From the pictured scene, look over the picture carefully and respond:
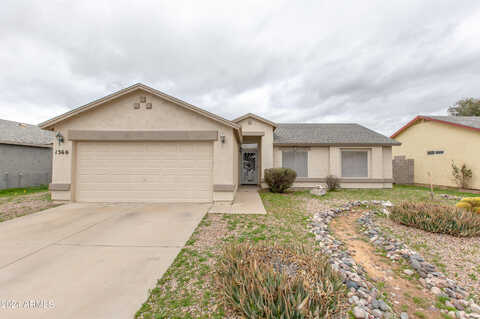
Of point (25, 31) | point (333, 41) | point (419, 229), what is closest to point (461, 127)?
point (333, 41)

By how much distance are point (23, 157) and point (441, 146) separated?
89.3ft

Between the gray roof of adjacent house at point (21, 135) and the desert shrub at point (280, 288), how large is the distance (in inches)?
625

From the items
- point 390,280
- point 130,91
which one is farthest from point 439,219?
point 130,91

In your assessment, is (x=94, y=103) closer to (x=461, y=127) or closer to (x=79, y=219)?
(x=79, y=219)

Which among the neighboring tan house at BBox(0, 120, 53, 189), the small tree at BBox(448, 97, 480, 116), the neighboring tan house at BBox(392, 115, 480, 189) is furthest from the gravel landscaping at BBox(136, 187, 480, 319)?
the small tree at BBox(448, 97, 480, 116)

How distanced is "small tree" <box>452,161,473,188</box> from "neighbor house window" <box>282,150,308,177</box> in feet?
30.1

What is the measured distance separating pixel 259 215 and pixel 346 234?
96.7 inches

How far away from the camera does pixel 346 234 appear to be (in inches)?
193

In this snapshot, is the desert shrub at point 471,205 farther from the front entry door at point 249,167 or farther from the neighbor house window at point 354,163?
the front entry door at point 249,167

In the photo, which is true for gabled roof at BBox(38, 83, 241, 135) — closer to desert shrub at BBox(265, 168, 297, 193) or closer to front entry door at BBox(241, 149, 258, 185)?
desert shrub at BBox(265, 168, 297, 193)

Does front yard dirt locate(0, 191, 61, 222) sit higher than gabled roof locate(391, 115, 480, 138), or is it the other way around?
gabled roof locate(391, 115, 480, 138)

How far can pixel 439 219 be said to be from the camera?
4941mm

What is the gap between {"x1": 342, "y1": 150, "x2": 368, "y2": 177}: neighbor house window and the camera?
1164 centimetres

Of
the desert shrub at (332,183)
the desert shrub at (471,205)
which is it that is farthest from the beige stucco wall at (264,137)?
the desert shrub at (471,205)
